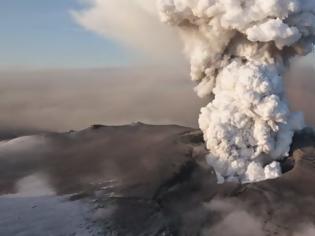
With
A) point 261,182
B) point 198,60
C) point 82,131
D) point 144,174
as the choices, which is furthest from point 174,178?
point 82,131

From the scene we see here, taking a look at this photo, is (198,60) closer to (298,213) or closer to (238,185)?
(238,185)

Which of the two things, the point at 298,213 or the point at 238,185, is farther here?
the point at 238,185

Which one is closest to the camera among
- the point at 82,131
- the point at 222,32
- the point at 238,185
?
the point at 238,185

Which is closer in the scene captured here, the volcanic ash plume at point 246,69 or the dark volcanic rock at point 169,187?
the dark volcanic rock at point 169,187

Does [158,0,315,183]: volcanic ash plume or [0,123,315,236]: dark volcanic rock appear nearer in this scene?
[0,123,315,236]: dark volcanic rock
